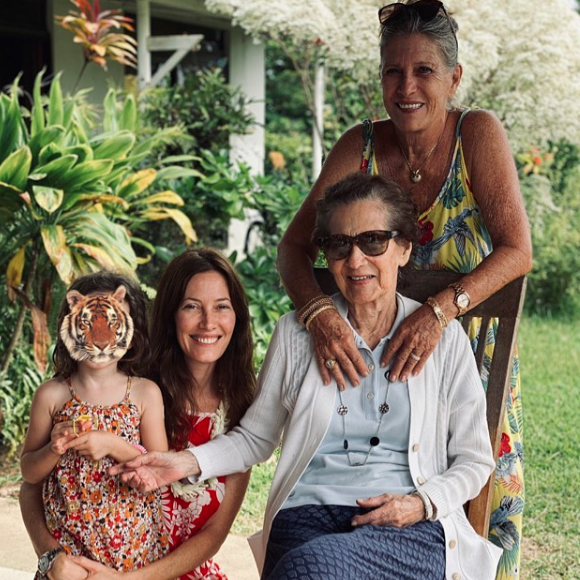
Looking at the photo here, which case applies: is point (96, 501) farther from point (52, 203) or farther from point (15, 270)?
point (15, 270)

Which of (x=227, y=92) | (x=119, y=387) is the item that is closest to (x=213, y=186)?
(x=227, y=92)

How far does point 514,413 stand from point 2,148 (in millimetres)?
3179

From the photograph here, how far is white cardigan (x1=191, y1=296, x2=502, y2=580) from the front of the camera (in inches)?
90.4

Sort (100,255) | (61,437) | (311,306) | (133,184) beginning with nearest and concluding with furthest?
(61,437) → (311,306) → (100,255) → (133,184)

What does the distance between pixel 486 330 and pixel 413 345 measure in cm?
36

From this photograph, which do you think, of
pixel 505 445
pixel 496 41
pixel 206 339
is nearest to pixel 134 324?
pixel 206 339

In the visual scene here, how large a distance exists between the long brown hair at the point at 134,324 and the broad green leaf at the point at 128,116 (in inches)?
140

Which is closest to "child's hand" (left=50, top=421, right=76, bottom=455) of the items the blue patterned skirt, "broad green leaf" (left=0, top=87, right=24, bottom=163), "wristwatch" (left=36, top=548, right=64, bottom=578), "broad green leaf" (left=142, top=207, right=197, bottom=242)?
"wristwatch" (left=36, top=548, right=64, bottom=578)

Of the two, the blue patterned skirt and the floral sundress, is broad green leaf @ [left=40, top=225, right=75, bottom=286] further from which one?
the blue patterned skirt

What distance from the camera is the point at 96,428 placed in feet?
7.28

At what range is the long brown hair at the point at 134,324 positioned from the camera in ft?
7.59

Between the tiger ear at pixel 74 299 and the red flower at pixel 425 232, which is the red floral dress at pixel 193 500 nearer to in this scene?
the tiger ear at pixel 74 299

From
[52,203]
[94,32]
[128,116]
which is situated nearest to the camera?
[52,203]

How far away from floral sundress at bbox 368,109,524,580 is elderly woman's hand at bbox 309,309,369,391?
0.47 metres
